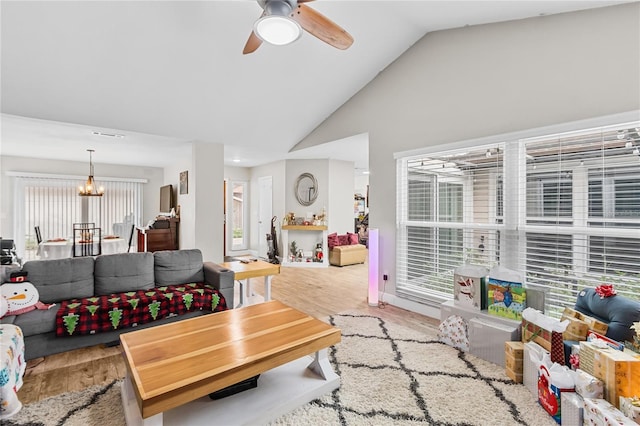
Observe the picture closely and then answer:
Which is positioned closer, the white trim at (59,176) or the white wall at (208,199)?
the white wall at (208,199)

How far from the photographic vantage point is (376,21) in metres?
3.18

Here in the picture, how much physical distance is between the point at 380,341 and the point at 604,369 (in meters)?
1.58

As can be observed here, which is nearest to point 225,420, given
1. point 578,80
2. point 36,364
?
point 36,364

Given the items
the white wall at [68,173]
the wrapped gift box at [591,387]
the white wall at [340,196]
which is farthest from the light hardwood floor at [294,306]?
the white wall at [68,173]

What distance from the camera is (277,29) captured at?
6.39ft

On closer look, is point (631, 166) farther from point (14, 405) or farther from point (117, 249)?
point (117, 249)

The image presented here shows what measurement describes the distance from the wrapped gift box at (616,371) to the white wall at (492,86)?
185cm

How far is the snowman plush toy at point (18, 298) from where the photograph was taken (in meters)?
2.41

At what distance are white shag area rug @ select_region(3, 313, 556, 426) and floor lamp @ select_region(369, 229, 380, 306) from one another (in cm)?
126

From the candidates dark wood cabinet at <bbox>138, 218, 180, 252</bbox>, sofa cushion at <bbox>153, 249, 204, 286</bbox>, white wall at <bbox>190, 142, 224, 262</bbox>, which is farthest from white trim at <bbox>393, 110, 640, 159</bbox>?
dark wood cabinet at <bbox>138, 218, 180, 252</bbox>

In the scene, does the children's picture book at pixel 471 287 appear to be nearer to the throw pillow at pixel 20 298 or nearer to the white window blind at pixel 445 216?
the white window blind at pixel 445 216

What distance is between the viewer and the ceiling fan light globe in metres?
1.86

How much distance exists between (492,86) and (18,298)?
4.68 metres

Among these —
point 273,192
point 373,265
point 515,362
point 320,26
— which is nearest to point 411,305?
point 373,265
